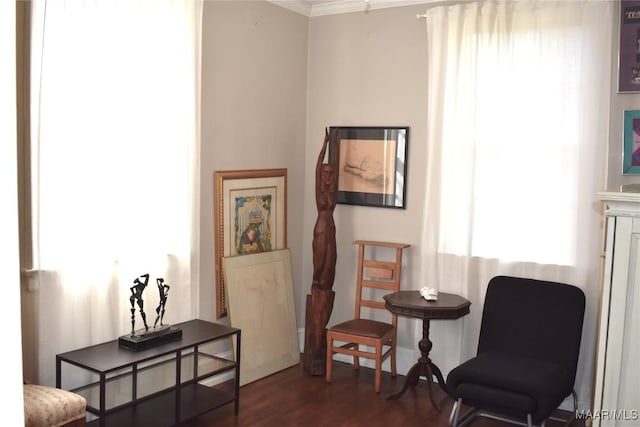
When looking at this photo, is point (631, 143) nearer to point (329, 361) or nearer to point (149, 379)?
point (329, 361)

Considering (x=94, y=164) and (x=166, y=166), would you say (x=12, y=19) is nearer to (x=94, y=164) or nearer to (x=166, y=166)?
(x=94, y=164)

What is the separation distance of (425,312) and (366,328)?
0.64 m

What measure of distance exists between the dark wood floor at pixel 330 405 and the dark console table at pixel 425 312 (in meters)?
0.13

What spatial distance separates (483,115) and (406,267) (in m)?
1.28

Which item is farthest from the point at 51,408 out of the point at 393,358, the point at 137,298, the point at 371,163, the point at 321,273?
the point at 371,163

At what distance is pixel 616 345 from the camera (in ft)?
9.46

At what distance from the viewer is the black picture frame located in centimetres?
465

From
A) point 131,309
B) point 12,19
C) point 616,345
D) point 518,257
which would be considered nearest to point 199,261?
point 131,309

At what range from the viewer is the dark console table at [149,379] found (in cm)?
309

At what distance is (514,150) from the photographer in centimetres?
409

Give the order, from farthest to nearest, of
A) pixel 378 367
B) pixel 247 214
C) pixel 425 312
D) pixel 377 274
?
1. pixel 377 274
2. pixel 247 214
3. pixel 378 367
4. pixel 425 312

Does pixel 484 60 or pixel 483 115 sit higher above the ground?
pixel 484 60

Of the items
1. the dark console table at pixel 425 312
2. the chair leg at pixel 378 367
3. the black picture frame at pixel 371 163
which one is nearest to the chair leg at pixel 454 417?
the dark console table at pixel 425 312

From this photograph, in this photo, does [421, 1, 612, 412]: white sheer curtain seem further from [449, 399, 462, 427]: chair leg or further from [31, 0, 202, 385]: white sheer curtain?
[31, 0, 202, 385]: white sheer curtain
